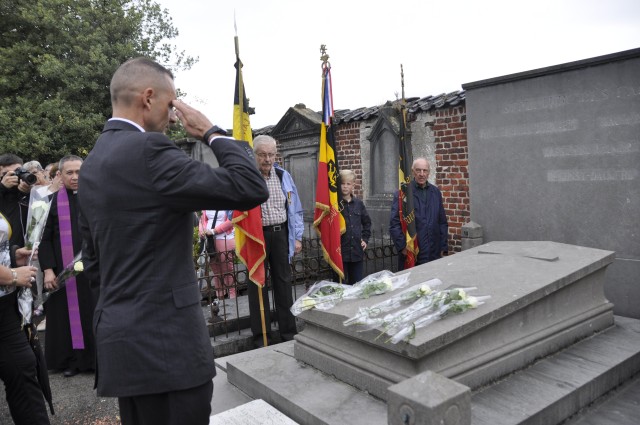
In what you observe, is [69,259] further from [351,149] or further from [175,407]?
[351,149]

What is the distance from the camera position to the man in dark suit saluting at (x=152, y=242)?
5.52 feet

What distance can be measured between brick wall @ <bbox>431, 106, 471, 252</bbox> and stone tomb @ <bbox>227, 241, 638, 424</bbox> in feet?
8.52

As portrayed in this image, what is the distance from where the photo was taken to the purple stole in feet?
14.9

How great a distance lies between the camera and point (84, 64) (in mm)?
14531

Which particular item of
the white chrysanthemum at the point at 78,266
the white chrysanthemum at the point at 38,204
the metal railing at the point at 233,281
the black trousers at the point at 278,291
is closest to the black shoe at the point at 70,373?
the white chrysanthemum at the point at 78,266

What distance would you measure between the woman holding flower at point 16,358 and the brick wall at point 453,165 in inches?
212

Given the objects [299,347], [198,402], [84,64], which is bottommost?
[299,347]

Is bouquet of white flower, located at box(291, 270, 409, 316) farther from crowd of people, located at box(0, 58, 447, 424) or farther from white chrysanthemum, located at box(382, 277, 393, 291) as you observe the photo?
crowd of people, located at box(0, 58, 447, 424)

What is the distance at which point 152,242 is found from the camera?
172 cm

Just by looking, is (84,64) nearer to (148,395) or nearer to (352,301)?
(352,301)

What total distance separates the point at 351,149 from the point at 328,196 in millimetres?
3117

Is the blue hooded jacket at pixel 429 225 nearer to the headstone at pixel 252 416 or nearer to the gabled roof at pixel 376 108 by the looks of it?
the gabled roof at pixel 376 108

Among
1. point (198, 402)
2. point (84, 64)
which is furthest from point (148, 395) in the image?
point (84, 64)

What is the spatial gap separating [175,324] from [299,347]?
82.0 inches
